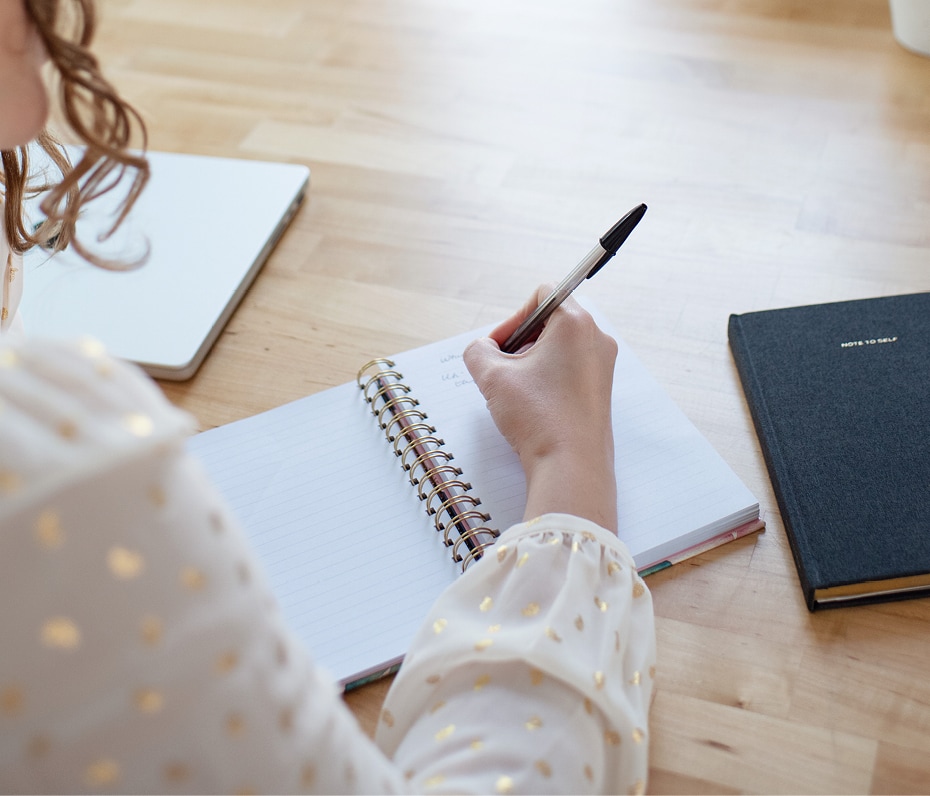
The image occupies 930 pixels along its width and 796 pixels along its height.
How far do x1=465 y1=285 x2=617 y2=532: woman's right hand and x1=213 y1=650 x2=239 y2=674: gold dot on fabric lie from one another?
29cm

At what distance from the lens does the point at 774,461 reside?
2.19 ft

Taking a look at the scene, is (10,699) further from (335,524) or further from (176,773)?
(335,524)

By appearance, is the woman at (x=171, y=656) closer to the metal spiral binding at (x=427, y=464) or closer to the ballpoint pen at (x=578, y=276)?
the metal spiral binding at (x=427, y=464)

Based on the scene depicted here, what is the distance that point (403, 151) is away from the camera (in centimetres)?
106

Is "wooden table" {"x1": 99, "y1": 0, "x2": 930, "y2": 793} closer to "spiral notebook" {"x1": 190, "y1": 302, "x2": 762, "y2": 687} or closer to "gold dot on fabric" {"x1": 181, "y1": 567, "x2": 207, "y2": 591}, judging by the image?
"spiral notebook" {"x1": 190, "y1": 302, "x2": 762, "y2": 687}

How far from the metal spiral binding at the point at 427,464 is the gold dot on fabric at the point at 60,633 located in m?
0.34

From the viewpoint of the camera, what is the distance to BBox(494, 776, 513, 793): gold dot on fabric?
1.41ft

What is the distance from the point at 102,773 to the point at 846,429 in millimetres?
535

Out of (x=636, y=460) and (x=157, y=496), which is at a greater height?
(x=157, y=496)

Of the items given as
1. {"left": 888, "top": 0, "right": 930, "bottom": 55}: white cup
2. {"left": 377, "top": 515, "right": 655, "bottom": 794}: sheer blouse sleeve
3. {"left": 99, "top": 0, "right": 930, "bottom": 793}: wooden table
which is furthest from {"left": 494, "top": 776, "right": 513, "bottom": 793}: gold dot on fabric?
{"left": 888, "top": 0, "right": 930, "bottom": 55}: white cup

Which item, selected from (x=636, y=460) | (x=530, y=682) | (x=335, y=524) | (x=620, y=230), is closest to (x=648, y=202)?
(x=620, y=230)

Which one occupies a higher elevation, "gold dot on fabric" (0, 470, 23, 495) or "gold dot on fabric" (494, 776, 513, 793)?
"gold dot on fabric" (0, 470, 23, 495)

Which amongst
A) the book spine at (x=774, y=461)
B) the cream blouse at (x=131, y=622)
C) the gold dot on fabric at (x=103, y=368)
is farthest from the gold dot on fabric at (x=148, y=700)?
the book spine at (x=774, y=461)

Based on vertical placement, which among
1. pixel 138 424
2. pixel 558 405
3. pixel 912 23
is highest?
pixel 138 424
